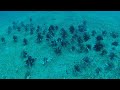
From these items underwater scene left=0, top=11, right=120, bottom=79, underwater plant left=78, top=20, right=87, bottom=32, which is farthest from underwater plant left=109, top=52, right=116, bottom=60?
underwater plant left=78, top=20, right=87, bottom=32

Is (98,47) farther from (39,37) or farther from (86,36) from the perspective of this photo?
(39,37)

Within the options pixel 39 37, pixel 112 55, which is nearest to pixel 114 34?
pixel 112 55

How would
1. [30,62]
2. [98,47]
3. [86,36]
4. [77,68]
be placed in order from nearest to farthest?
[77,68]
[30,62]
[98,47]
[86,36]

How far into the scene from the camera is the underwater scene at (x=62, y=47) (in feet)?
11.8

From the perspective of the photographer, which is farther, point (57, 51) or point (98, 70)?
point (57, 51)

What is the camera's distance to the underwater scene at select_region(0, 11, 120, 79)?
3.60m

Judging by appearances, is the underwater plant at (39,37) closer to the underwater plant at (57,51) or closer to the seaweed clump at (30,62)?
the underwater plant at (57,51)

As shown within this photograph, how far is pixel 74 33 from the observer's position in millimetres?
4449

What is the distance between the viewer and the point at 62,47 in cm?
417
